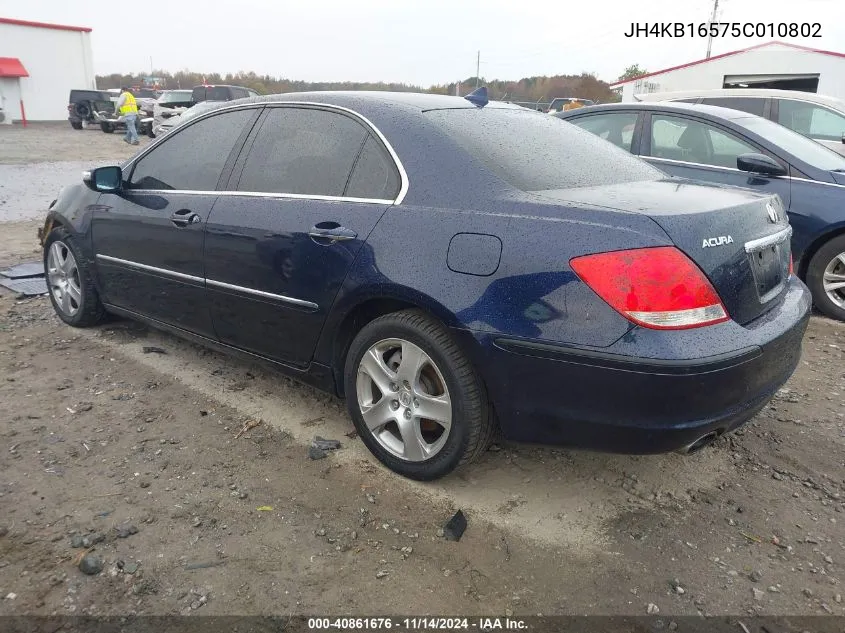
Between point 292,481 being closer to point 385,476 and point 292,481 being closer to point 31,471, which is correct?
point 385,476

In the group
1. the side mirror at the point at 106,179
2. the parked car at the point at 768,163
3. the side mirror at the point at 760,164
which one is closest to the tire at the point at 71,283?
the side mirror at the point at 106,179

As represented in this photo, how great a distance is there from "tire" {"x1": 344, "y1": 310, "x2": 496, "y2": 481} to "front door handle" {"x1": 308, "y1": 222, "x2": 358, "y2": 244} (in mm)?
392

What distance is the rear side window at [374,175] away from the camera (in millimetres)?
2916

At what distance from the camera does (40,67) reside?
38469mm

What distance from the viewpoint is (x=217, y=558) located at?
96.5 inches

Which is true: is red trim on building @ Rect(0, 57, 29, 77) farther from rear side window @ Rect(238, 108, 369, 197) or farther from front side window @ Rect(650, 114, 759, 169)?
rear side window @ Rect(238, 108, 369, 197)

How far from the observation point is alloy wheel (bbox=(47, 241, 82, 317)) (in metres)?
4.75

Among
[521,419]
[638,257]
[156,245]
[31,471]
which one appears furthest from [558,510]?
[156,245]

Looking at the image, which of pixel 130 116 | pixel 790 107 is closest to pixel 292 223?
pixel 790 107

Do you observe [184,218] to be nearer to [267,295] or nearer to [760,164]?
[267,295]

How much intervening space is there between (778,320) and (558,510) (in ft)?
3.84

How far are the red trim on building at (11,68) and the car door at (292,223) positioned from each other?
41.0 metres

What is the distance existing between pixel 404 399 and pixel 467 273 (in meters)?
0.68

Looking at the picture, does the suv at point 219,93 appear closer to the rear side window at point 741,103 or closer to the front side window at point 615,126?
the rear side window at point 741,103
